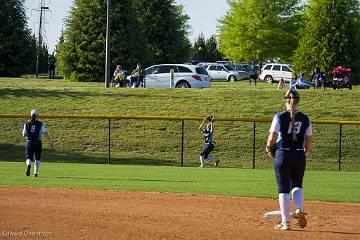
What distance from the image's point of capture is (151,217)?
1205cm

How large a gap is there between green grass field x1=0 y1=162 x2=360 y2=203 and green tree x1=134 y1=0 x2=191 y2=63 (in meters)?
46.2

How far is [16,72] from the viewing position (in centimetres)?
6147

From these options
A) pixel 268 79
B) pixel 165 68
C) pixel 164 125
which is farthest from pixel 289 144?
pixel 268 79

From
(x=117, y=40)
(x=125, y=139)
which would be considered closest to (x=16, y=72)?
(x=117, y=40)

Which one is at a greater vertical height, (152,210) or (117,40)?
(117,40)

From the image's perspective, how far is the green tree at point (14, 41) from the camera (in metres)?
59.9

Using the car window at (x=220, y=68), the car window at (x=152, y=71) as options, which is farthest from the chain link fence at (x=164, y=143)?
the car window at (x=220, y=68)

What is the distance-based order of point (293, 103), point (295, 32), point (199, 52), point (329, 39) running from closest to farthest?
point (293, 103) → point (329, 39) → point (295, 32) → point (199, 52)

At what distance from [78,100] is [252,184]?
1931 centimetres

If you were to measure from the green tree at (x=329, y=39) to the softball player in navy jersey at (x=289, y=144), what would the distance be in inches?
1806

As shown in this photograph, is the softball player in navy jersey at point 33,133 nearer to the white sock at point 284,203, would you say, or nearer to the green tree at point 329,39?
the white sock at point 284,203

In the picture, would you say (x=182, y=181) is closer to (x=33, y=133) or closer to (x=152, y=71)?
(x=33, y=133)

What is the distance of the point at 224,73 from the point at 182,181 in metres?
46.5

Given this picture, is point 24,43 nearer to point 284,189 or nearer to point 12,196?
point 12,196
